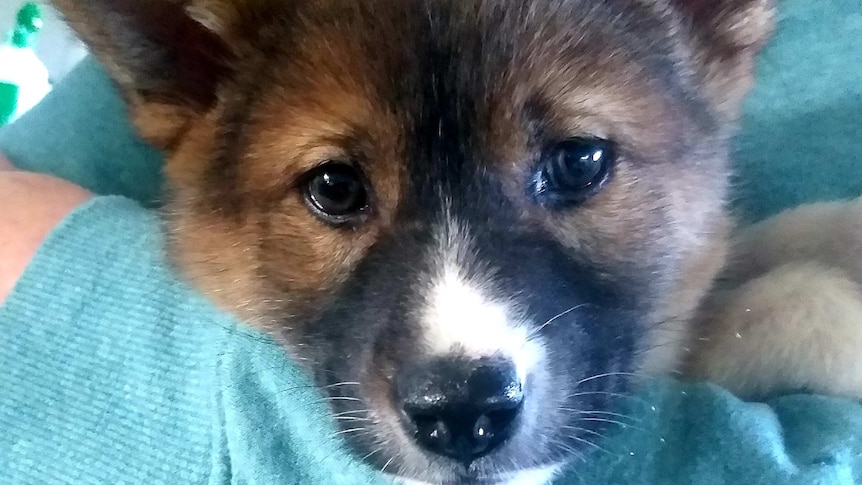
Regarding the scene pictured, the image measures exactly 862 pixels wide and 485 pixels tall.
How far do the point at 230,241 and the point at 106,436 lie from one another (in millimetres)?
436

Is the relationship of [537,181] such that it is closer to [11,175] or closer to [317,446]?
[317,446]

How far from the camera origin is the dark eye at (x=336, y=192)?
56.2 inches

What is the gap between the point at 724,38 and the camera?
1.72 m

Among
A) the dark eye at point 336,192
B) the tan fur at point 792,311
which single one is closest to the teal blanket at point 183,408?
the tan fur at point 792,311

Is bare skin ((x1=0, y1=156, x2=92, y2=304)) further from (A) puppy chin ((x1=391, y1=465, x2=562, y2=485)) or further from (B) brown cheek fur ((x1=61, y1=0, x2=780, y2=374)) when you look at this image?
(A) puppy chin ((x1=391, y1=465, x2=562, y2=485))

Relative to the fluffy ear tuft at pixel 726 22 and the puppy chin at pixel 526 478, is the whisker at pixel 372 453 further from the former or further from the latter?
the fluffy ear tuft at pixel 726 22

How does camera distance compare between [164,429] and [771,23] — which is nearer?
[164,429]

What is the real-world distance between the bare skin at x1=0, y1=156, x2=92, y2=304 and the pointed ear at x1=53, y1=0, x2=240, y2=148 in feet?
0.74

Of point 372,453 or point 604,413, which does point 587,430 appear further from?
point 372,453

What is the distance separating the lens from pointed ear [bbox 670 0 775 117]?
1.70m

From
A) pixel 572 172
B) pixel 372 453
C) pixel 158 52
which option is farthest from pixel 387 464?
pixel 158 52

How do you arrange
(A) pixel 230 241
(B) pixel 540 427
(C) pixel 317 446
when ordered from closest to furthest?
(B) pixel 540 427
(C) pixel 317 446
(A) pixel 230 241

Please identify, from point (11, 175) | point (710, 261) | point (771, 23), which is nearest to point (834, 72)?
point (771, 23)

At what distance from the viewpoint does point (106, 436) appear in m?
1.38
